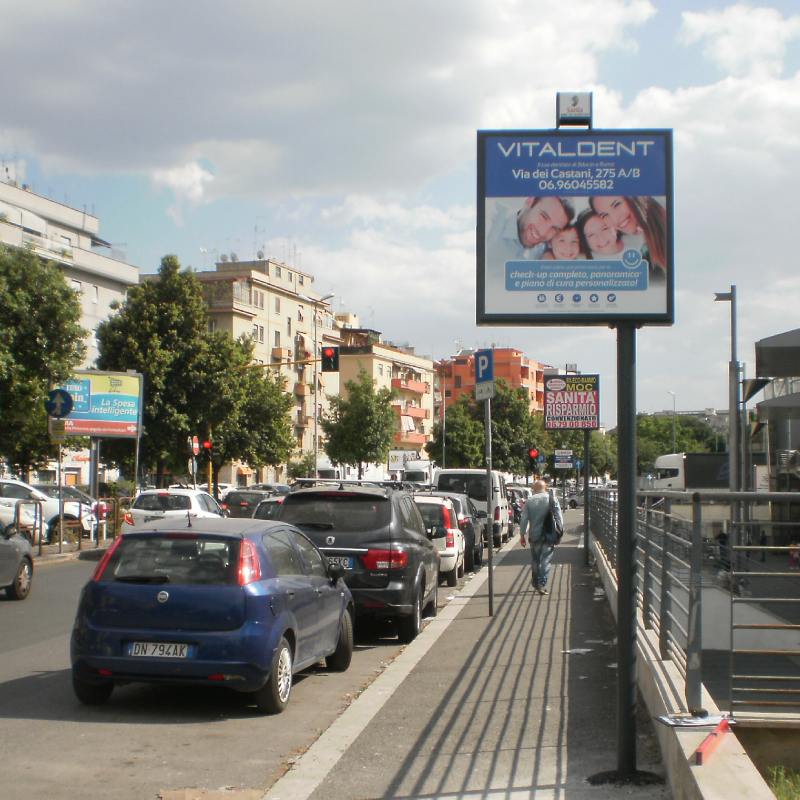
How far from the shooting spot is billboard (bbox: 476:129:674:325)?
5695mm

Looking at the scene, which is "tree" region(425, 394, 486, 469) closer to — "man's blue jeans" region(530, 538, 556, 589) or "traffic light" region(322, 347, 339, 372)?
"traffic light" region(322, 347, 339, 372)

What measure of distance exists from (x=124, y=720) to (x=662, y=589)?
3.89m

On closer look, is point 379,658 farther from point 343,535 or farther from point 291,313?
point 291,313

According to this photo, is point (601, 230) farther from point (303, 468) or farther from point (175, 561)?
point (303, 468)

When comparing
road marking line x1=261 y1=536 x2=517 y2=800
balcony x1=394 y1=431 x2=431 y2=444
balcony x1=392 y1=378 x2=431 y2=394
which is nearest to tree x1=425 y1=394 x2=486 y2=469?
balcony x1=394 y1=431 x2=431 y2=444

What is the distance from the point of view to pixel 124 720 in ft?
23.5

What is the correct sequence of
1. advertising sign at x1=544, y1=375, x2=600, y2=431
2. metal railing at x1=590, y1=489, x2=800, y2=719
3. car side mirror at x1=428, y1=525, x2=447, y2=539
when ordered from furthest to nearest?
advertising sign at x1=544, y1=375, x2=600, y2=431 < car side mirror at x1=428, y1=525, x2=447, y2=539 < metal railing at x1=590, y1=489, x2=800, y2=719

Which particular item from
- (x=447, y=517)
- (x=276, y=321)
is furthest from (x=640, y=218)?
(x=276, y=321)

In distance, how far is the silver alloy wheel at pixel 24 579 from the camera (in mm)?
14828

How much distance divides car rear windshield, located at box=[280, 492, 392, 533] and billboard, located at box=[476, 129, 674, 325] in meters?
5.23

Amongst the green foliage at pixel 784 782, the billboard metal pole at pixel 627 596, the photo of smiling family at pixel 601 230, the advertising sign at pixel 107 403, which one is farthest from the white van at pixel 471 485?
Result: the billboard metal pole at pixel 627 596

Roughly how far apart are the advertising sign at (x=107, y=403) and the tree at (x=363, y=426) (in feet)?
125

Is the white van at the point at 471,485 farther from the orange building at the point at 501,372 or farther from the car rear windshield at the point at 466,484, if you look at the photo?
the orange building at the point at 501,372

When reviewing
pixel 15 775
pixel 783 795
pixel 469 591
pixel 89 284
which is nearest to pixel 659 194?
pixel 783 795
